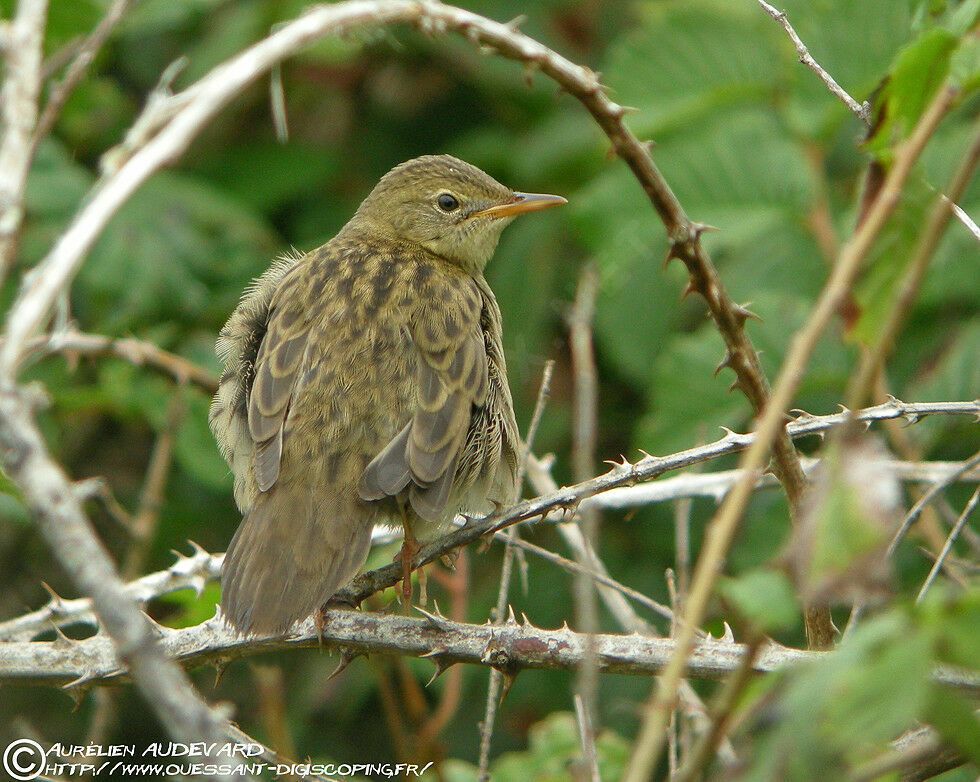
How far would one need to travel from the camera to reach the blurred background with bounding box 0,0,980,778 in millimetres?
4219

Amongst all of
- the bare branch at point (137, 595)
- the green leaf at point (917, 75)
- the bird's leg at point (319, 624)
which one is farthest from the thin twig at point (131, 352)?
the green leaf at point (917, 75)

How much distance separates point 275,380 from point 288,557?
2.27ft

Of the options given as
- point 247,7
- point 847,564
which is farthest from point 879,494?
point 247,7

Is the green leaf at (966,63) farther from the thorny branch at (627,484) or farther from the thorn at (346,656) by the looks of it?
the thorn at (346,656)

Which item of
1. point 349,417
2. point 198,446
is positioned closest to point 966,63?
point 349,417

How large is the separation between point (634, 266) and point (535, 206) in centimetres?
87

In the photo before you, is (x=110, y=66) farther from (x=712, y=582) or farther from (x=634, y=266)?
(x=712, y=582)

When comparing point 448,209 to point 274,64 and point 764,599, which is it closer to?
point 274,64

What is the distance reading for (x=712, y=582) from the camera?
134cm

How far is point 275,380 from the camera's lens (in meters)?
3.53

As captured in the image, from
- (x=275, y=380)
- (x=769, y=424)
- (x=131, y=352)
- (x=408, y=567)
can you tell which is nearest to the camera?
(x=769, y=424)

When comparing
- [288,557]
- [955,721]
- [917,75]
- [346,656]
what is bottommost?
[346,656]

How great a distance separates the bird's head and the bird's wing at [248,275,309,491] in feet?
2.84

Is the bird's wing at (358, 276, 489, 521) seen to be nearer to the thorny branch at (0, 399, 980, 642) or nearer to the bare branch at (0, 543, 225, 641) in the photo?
the thorny branch at (0, 399, 980, 642)
